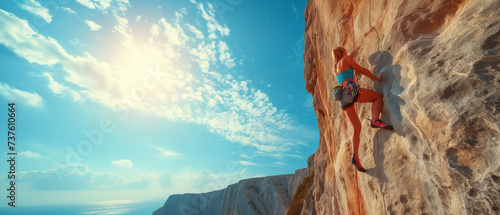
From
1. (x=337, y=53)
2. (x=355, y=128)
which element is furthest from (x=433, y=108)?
(x=337, y=53)

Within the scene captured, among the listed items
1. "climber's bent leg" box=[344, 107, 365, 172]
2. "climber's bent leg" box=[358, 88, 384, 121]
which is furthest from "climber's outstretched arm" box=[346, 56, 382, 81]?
"climber's bent leg" box=[344, 107, 365, 172]

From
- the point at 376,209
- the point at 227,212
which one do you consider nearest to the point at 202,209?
the point at 227,212

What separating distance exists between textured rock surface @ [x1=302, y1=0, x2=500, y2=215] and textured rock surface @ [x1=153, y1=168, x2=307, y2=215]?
46.8m

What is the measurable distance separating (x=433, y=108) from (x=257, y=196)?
211ft

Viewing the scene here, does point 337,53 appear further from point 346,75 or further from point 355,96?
point 355,96

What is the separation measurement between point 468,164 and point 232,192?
245 feet

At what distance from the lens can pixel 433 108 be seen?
10.5ft

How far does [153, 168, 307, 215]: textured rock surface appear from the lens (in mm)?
52981

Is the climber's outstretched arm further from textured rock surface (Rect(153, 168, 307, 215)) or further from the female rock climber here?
textured rock surface (Rect(153, 168, 307, 215))

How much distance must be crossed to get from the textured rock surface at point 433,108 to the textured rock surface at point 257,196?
154 ft

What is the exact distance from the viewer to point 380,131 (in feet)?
14.8

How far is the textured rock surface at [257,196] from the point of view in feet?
174

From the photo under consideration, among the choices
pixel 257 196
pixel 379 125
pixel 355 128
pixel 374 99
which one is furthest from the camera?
pixel 257 196

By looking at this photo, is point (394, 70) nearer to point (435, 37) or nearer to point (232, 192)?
point (435, 37)
